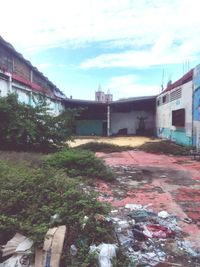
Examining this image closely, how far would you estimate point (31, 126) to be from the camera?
408 inches

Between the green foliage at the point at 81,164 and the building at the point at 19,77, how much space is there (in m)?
3.66

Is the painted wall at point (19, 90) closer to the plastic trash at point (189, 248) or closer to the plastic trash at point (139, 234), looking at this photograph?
the plastic trash at point (139, 234)

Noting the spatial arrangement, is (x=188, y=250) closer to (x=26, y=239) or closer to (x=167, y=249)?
(x=167, y=249)

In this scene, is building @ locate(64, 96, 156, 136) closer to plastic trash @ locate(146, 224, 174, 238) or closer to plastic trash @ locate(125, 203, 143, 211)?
plastic trash @ locate(125, 203, 143, 211)

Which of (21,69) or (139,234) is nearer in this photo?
(139,234)

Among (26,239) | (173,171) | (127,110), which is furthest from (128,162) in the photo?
(127,110)

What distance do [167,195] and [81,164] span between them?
8.05 ft

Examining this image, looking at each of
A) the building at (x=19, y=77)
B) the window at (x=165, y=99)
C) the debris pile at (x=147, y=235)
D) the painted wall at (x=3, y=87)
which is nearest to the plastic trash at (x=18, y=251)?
the debris pile at (x=147, y=235)

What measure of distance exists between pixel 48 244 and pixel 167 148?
12.4 metres

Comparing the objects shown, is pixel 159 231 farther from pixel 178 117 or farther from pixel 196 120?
pixel 178 117

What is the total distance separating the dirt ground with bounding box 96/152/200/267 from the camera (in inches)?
153

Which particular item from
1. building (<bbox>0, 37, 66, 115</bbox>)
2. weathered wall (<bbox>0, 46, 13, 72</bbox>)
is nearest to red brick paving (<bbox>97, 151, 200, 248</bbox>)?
building (<bbox>0, 37, 66, 115</bbox>)

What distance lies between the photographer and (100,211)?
160 inches

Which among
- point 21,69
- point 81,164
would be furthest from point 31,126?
point 21,69
